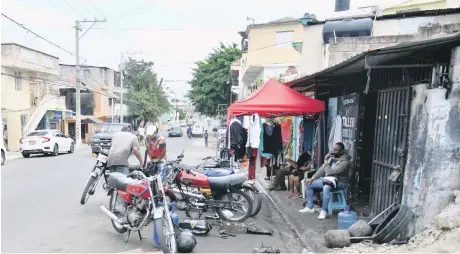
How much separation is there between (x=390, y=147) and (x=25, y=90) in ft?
86.2

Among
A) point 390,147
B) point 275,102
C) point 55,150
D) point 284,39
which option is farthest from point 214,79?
point 390,147

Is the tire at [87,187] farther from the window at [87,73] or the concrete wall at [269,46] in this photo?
the window at [87,73]

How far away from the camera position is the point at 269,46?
83.5 ft

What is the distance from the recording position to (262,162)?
10.6m

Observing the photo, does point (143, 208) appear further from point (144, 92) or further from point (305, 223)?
point (144, 92)

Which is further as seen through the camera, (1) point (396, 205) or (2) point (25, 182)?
(2) point (25, 182)

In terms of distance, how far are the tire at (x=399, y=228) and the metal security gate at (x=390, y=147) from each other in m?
0.48

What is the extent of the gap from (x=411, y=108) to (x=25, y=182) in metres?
9.88

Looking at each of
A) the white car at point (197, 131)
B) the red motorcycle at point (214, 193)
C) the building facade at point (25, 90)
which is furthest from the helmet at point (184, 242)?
the white car at point (197, 131)

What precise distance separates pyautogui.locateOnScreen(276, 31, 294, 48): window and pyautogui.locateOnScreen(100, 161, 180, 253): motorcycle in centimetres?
2130

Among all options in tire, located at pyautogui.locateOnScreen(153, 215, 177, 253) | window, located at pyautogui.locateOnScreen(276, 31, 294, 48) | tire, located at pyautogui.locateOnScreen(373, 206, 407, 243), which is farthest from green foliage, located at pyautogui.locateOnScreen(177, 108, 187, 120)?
tire, located at pyautogui.locateOnScreen(373, 206, 407, 243)

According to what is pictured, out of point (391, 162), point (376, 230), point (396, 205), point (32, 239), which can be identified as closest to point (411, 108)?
point (391, 162)

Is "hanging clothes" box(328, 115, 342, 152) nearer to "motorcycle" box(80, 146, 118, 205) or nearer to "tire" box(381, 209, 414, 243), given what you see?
"tire" box(381, 209, 414, 243)

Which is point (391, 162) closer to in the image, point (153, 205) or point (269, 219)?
point (269, 219)
